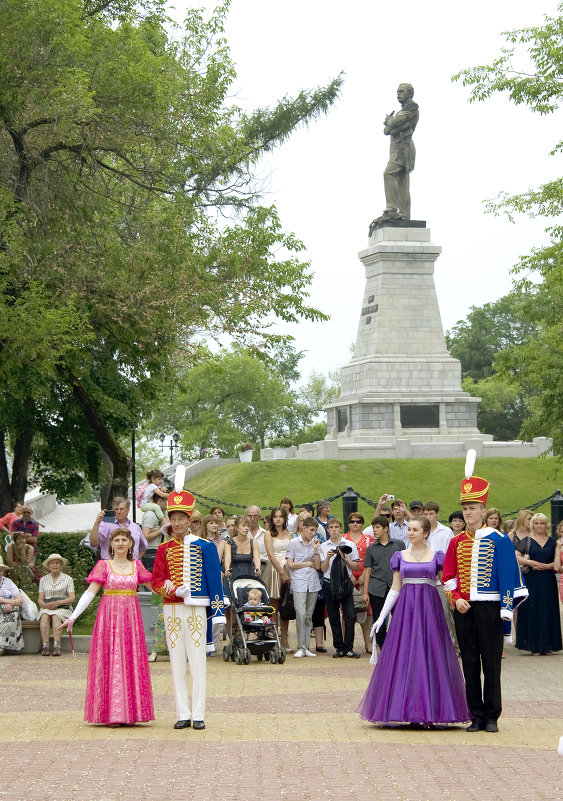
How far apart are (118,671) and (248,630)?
553cm

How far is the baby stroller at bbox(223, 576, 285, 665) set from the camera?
51.5 feet

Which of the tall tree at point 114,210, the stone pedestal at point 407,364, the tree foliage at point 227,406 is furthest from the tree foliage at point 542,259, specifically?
the tree foliage at point 227,406

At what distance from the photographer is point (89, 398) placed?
23656 mm

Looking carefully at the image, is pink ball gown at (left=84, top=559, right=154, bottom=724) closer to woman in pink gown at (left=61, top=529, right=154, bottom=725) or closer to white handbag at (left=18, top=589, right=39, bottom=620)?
woman in pink gown at (left=61, top=529, right=154, bottom=725)

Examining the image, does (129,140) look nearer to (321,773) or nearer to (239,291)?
(239,291)

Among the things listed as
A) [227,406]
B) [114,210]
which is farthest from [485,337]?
[114,210]

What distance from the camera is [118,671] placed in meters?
10.5

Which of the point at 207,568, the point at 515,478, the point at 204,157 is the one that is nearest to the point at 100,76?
the point at 204,157

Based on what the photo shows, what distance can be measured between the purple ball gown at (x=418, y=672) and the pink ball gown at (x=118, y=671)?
180 centimetres

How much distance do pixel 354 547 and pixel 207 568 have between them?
6207 millimetres

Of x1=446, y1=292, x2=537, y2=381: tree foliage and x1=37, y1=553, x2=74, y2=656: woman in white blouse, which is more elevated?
x1=446, y1=292, x2=537, y2=381: tree foliage

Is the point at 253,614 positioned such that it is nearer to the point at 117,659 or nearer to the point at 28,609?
the point at 28,609

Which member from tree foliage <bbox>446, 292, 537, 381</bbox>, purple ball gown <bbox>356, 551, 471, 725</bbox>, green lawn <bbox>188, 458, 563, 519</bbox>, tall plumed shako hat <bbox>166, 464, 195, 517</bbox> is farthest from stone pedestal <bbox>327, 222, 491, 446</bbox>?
tree foliage <bbox>446, 292, 537, 381</bbox>

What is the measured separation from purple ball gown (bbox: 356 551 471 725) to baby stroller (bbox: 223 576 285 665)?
4.98 m
